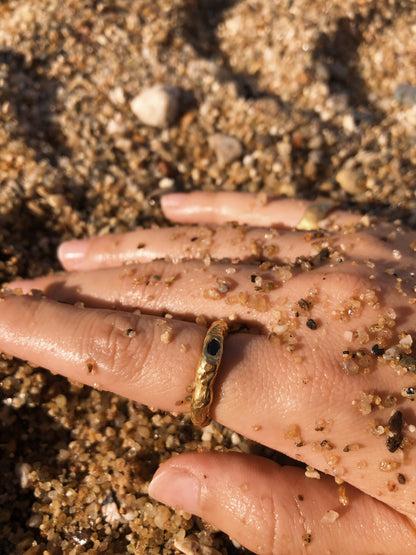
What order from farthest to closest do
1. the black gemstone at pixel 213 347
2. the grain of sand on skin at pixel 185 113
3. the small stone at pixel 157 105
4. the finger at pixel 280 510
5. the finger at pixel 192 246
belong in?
the small stone at pixel 157 105, the grain of sand on skin at pixel 185 113, the finger at pixel 192 246, the black gemstone at pixel 213 347, the finger at pixel 280 510

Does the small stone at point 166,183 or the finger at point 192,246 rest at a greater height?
the small stone at point 166,183

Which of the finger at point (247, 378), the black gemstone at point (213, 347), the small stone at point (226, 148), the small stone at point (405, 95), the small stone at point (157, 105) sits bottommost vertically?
the finger at point (247, 378)

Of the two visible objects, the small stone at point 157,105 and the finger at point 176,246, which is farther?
the small stone at point 157,105

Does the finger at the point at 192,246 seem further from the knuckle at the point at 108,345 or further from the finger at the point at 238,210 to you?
the knuckle at the point at 108,345

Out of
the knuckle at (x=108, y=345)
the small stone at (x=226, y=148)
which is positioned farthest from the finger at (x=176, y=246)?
the small stone at (x=226, y=148)

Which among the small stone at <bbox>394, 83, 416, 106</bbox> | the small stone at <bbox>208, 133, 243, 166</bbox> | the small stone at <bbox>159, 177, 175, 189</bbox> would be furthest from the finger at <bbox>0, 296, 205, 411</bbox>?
the small stone at <bbox>394, 83, 416, 106</bbox>

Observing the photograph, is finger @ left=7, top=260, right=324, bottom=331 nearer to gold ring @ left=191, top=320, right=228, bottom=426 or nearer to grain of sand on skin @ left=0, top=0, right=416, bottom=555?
gold ring @ left=191, top=320, right=228, bottom=426

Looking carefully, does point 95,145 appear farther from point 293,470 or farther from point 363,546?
point 363,546
